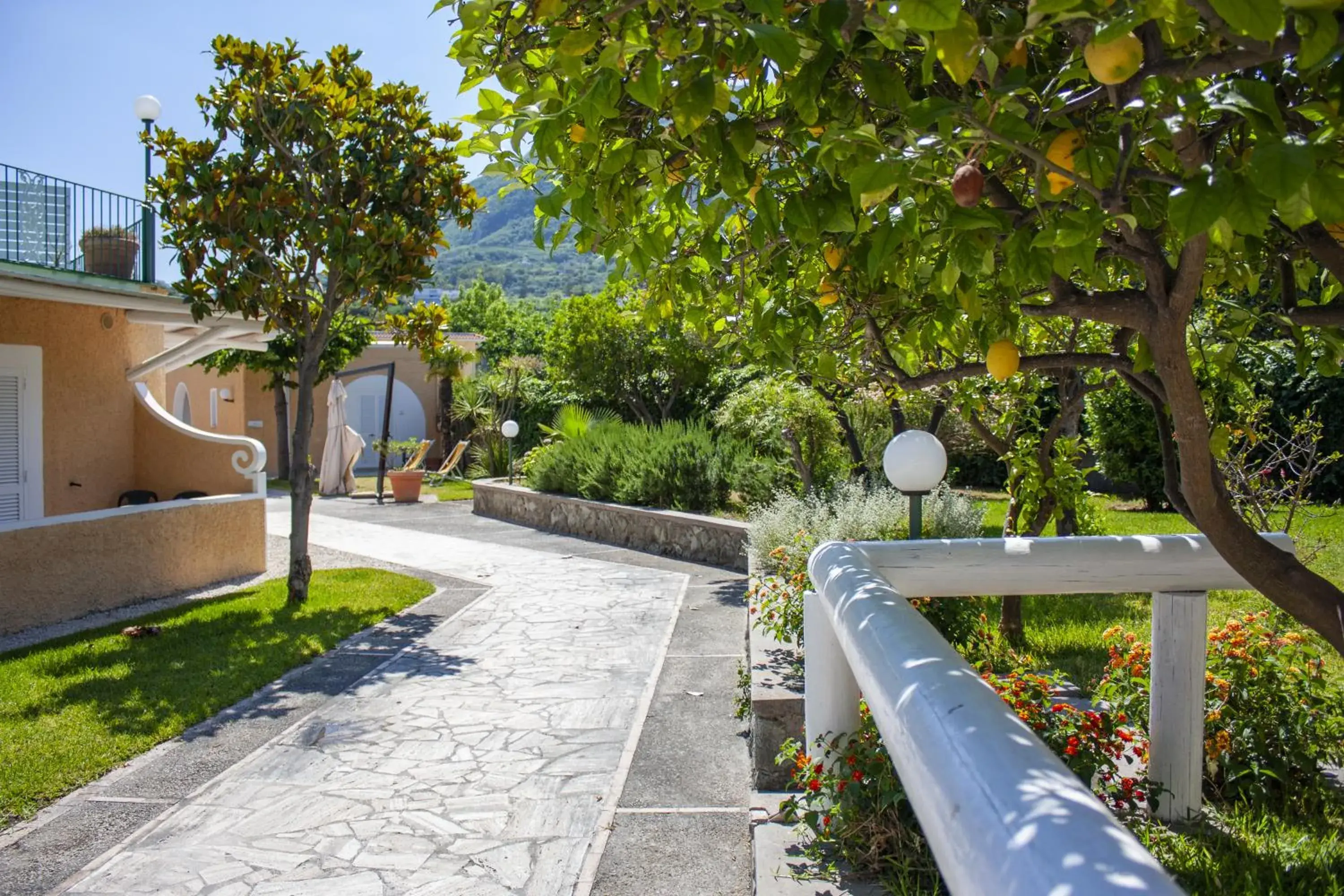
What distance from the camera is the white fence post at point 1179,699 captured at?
3.29m

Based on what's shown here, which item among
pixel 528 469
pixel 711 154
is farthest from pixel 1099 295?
pixel 528 469

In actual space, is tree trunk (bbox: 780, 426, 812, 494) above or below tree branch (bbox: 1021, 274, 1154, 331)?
below

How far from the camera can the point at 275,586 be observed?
1063cm

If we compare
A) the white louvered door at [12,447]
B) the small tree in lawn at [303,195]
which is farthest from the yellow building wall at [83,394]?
the small tree in lawn at [303,195]

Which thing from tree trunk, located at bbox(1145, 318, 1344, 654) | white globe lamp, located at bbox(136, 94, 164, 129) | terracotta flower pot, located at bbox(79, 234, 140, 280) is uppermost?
white globe lamp, located at bbox(136, 94, 164, 129)

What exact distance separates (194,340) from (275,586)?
3.39m

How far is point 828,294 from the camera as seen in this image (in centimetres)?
317

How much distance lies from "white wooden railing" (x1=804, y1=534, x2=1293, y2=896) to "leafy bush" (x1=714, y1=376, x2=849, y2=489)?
7.42 meters

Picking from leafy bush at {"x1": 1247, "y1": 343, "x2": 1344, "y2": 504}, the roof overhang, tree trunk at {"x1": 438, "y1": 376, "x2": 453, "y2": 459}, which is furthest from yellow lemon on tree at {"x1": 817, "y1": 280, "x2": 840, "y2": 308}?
tree trunk at {"x1": 438, "y1": 376, "x2": 453, "y2": 459}

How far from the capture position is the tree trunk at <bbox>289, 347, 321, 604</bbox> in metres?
9.70

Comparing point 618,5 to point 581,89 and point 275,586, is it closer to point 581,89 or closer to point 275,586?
point 581,89

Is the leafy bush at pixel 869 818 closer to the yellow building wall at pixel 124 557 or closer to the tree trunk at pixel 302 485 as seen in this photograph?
the tree trunk at pixel 302 485

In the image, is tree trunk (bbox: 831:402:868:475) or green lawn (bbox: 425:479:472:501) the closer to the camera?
tree trunk (bbox: 831:402:868:475)

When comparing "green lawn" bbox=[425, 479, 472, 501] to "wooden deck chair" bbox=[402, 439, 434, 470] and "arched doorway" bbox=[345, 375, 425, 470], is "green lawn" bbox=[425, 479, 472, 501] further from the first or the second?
"arched doorway" bbox=[345, 375, 425, 470]
